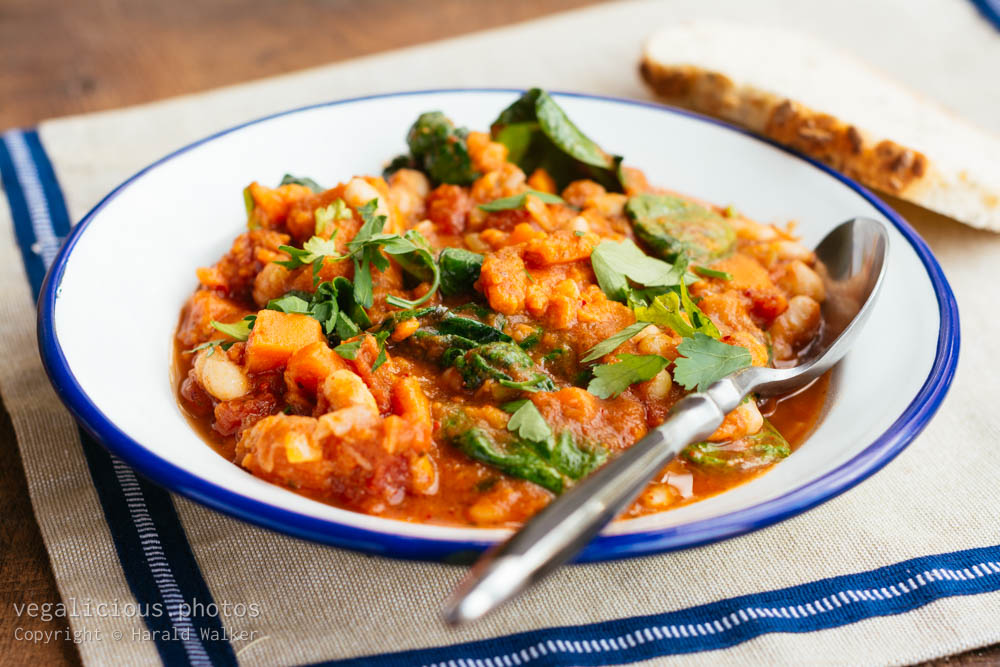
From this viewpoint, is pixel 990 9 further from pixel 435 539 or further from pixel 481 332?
pixel 435 539

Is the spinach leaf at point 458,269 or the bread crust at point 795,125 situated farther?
the bread crust at point 795,125

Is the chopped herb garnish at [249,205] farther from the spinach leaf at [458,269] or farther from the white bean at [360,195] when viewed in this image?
the spinach leaf at [458,269]

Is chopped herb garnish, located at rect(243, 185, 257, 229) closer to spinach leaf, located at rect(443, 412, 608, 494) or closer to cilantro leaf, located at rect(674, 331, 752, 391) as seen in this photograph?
spinach leaf, located at rect(443, 412, 608, 494)

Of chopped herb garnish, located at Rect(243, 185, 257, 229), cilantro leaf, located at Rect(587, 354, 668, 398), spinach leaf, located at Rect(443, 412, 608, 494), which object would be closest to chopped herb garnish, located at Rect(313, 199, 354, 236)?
chopped herb garnish, located at Rect(243, 185, 257, 229)

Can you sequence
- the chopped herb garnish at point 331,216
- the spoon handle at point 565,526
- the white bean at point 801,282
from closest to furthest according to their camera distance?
the spoon handle at point 565,526 → the chopped herb garnish at point 331,216 → the white bean at point 801,282

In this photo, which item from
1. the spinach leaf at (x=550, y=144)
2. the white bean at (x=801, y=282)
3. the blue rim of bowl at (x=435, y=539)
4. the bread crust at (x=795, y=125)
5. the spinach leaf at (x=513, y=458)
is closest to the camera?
the blue rim of bowl at (x=435, y=539)

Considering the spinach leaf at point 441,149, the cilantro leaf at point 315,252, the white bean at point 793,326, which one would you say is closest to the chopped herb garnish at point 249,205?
the cilantro leaf at point 315,252
